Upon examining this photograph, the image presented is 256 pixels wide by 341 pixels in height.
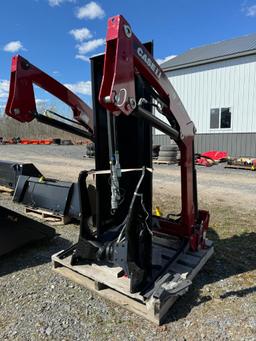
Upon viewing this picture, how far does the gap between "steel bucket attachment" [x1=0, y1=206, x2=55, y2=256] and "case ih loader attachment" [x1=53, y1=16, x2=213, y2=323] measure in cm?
71

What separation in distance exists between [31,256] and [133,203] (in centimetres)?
185

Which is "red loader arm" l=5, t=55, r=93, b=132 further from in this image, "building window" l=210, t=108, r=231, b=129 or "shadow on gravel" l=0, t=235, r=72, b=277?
"building window" l=210, t=108, r=231, b=129

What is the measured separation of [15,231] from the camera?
3650mm

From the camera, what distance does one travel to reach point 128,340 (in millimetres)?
2254

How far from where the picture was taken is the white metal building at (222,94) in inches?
509

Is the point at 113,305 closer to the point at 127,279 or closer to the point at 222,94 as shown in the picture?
the point at 127,279

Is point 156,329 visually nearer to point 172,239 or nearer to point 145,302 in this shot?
point 145,302

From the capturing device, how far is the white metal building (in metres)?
12.9

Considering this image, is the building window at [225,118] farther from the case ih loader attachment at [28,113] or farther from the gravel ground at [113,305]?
the case ih loader attachment at [28,113]

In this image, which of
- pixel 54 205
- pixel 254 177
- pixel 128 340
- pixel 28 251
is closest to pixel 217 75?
pixel 254 177

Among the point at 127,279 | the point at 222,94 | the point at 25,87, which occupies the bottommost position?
the point at 127,279

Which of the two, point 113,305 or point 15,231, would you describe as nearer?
point 113,305

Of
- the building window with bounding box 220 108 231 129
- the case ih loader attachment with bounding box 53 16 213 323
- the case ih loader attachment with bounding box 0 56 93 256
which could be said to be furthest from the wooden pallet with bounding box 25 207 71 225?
the building window with bounding box 220 108 231 129

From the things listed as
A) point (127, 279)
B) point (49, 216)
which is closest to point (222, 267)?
point (127, 279)
